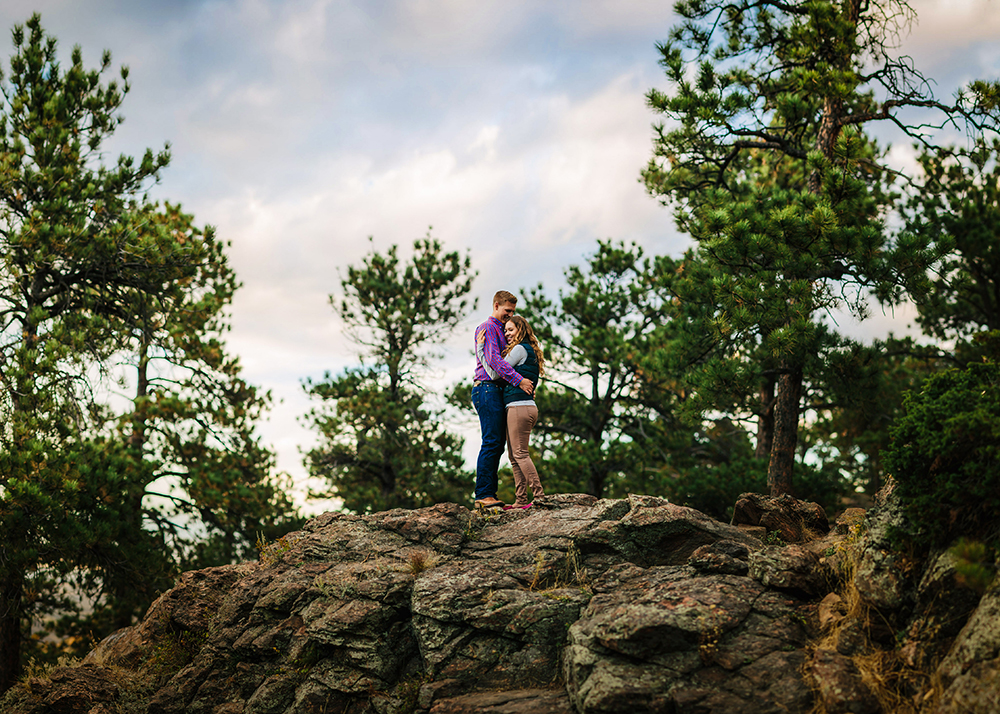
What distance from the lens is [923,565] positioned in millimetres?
5137

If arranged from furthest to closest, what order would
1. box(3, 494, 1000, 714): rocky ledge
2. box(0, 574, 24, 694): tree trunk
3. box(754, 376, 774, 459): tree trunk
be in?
box(754, 376, 774, 459): tree trunk, box(0, 574, 24, 694): tree trunk, box(3, 494, 1000, 714): rocky ledge

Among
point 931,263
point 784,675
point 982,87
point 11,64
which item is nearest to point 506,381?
point 784,675

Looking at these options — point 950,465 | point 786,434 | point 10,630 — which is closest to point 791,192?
point 786,434

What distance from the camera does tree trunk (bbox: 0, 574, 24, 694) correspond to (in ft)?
40.4

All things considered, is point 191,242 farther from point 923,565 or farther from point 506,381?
point 923,565

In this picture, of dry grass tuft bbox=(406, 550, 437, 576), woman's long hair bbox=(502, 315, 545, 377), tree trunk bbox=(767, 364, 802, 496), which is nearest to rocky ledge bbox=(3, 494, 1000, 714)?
dry grass tuft bbox=(406, 550, 437, 576)

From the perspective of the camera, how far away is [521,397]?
26.6ft

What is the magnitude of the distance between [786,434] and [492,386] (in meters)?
6.79

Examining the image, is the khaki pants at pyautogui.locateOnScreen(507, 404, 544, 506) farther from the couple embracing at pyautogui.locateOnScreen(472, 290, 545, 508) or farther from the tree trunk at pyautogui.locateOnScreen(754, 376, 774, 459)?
the tree trunk at pyautogui.locateOnScreen(754, 376, 774, 459)

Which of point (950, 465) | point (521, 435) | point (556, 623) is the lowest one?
point (556, 623)

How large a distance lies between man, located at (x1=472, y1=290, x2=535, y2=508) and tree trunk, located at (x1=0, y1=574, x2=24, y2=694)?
8.99 metres

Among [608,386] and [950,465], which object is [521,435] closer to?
[950,465]

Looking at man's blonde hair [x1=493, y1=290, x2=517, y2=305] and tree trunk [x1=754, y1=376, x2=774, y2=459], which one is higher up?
man's blonde hair [x1=493, y1=290, x2=517, y2=305]

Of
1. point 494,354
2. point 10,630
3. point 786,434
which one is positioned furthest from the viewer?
point 10,630
